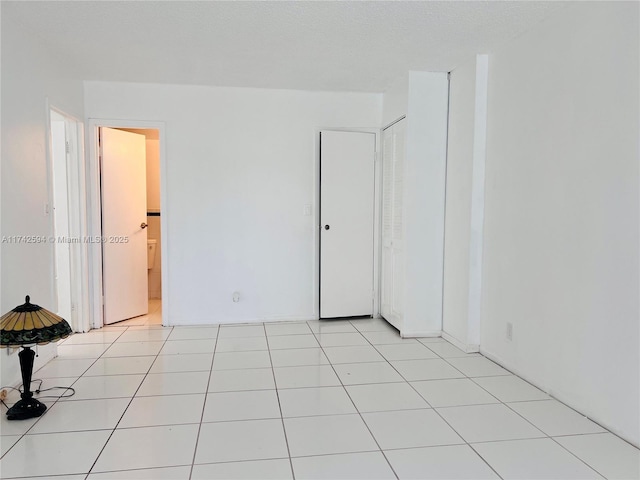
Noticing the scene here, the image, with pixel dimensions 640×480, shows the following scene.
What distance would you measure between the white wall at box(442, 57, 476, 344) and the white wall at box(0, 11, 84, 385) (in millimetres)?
3162

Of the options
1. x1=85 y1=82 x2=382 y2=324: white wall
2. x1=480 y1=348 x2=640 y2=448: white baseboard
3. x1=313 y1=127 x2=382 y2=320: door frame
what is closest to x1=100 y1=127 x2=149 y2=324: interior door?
x1=85 y1=82 x2=382 y2=324: white wall

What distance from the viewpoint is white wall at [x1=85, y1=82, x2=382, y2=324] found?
414cm

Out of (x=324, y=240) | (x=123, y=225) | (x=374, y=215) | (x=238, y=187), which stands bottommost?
(x=324, y=240)

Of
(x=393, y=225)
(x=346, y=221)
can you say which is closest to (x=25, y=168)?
(x=346, y=221)

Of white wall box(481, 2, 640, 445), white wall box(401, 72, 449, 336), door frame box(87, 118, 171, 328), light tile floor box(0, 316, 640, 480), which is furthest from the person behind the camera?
door frame box(87, 118, 171, 328)

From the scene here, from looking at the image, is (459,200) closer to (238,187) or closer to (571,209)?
(571,209)

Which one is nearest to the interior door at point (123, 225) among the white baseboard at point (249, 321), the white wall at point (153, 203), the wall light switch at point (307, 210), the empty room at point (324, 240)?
the empty room at point (324, 240)

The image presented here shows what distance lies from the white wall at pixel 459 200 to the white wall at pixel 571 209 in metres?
0.20

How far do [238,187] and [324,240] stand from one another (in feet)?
3.31

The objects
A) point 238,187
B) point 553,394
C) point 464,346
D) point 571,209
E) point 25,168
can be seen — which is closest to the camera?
point 571,209

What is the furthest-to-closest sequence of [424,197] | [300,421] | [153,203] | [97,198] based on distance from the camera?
[153,203], [97,198], [424,197], [300,421]

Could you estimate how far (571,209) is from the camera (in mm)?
2426

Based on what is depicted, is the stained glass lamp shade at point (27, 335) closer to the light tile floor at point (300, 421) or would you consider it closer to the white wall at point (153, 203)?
the light tile floor at point (300, 421)

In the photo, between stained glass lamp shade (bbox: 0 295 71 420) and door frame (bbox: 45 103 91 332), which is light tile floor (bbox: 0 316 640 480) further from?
door frame (bbox: 45 103 91 332)
